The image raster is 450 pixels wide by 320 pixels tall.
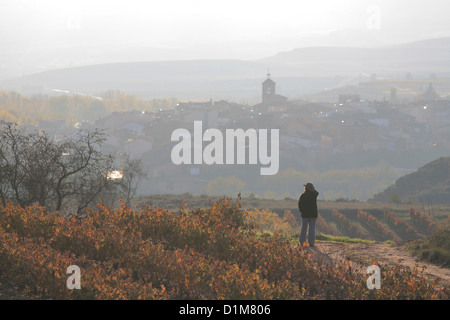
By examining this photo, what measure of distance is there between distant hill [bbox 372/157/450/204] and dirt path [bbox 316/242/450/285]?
60.2 meters

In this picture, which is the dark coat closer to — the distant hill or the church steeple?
the distant hill

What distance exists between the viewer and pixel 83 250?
10.2m

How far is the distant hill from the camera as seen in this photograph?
7494cm

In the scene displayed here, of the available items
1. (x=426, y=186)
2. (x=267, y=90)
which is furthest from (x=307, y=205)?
(x=267, y=90)

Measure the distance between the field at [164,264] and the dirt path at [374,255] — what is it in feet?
6.11

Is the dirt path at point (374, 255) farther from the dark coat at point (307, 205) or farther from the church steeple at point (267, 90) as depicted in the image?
the church steeple at point (267, 90)

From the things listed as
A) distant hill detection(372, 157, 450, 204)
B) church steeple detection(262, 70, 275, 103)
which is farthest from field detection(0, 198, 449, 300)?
church steeple detection(262, 70, 275, 103)

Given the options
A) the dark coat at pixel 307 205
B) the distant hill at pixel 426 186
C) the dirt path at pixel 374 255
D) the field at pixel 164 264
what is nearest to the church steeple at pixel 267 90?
the distant hill at pixel 426 186

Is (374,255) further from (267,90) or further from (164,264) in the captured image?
(267,90)

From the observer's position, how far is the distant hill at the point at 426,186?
7494cm

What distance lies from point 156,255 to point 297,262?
2257mm

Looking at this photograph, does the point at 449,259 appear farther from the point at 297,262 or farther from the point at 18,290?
the point at 18,290

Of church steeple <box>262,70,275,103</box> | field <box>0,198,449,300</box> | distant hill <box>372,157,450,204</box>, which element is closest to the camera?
field <box>0,198,449,300</box>

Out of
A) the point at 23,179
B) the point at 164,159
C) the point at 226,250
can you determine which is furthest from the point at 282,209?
the point at 164,159
